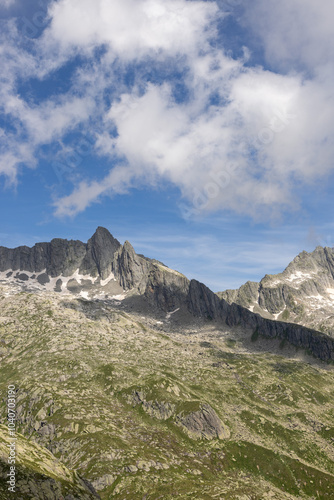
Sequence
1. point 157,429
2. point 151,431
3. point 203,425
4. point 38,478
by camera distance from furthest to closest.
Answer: point 203,425 → point 157,429 → point 151,431 → point 38,478

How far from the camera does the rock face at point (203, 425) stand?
128 m

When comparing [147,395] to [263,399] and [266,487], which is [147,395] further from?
[263,399]

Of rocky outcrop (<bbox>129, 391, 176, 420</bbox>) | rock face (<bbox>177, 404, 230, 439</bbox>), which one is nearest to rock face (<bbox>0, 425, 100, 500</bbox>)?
rock face (<bbox>177, 404, 230, 439</bbox>)

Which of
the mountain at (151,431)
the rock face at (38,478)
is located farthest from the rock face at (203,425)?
the rock face at (38,478)

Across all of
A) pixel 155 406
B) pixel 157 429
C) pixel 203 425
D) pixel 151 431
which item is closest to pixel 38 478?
pixel 151 431

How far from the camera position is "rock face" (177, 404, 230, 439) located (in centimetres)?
12838

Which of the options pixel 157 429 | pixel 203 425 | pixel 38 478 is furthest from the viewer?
pixel 203 425

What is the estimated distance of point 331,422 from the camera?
15800 cm

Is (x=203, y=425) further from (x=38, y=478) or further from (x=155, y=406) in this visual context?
(x=38, y=478)

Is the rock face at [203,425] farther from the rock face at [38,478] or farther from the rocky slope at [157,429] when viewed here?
the rock face at [38,478]

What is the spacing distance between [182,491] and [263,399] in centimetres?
11212

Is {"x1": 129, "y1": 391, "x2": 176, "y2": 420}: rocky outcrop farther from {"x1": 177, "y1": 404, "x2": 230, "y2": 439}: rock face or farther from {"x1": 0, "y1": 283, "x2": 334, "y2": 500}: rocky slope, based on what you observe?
{"x1": 177, "y1": 404, "x2": 230, "y2": 439}: rock face

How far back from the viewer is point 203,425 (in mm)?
131125

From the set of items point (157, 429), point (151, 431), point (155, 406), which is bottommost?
point (157, 429)
